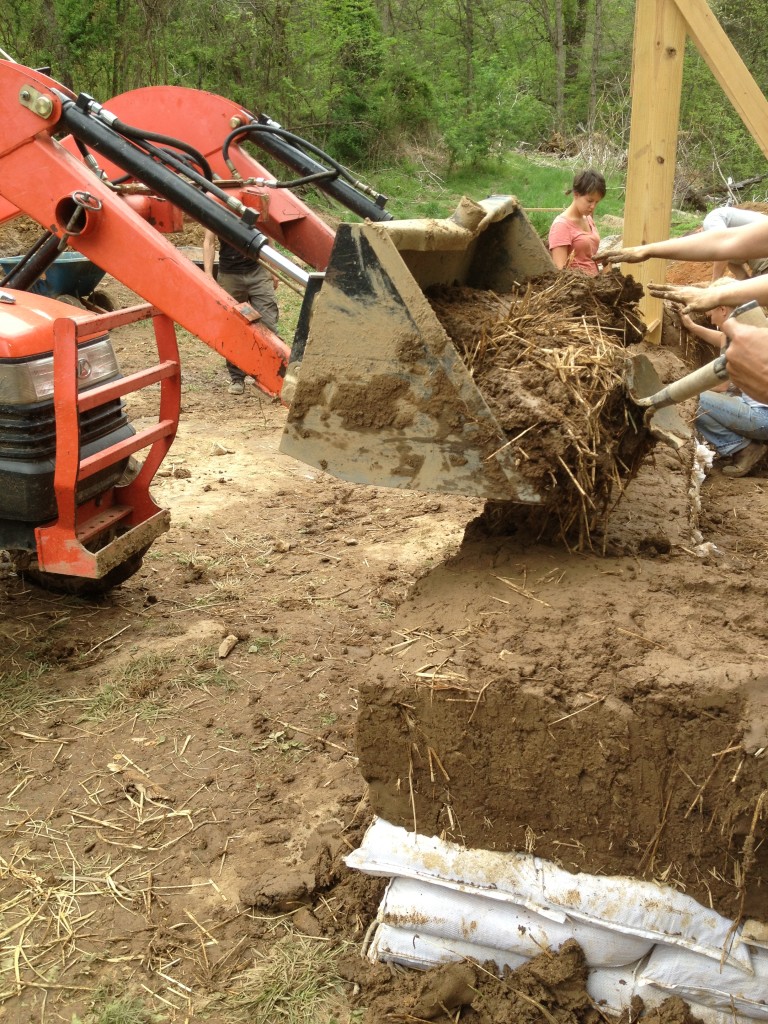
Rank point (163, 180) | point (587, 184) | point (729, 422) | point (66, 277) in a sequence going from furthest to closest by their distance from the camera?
point (66, 277) < point (587, 184) < point (729, 422) < point (163, 180)

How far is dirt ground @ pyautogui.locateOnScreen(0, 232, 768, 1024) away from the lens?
2.47 meters

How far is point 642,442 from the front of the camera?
3.09 m

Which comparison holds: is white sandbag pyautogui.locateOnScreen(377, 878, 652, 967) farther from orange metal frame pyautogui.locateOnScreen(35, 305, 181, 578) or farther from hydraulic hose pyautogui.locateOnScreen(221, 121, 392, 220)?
hydraulic hose pyautogui.locateOnScreen(221, 121, 392, 220)

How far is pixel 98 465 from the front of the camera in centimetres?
383

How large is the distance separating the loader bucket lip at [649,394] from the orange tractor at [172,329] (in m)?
0.60

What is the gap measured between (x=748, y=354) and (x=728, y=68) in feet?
10.5

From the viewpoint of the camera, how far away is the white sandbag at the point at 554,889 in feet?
7.57

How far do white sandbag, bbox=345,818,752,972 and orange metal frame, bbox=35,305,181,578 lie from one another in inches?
74.8

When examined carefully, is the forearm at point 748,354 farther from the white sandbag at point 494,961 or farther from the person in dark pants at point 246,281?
the person in dark pants at point 246,281

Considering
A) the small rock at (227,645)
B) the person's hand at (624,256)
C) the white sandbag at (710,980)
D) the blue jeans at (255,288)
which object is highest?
the person's hand at (624,256)

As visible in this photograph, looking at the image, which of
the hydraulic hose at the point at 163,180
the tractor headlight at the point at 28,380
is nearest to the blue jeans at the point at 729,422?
the hydraulic hose at the point at 163,180

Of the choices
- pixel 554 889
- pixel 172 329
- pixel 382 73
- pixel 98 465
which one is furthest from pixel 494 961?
pixel 382 73

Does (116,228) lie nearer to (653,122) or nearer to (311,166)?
(311,166)

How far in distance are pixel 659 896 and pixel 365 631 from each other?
2363mm
